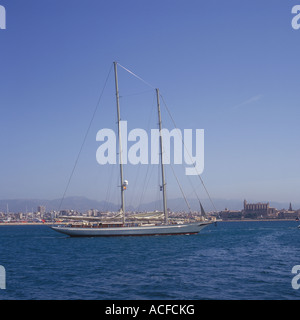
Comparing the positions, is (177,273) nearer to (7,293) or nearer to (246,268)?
(246,268)

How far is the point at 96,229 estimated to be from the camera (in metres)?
68.2

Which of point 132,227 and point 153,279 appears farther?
point 132,227

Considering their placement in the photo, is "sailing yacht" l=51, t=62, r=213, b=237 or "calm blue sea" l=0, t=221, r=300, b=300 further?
"sailing yacht" l=51, t=62, r=213, b=237

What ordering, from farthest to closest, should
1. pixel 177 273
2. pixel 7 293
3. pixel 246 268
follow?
pixel 246 268, pixel 177 273, pixel 7 293

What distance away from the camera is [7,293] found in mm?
21016

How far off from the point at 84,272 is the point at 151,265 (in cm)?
608

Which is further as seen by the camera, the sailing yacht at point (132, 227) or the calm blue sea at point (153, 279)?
the sailing yacht at point (132, 227)

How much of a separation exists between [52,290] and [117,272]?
7440mm

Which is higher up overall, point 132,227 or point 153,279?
point 153,279
